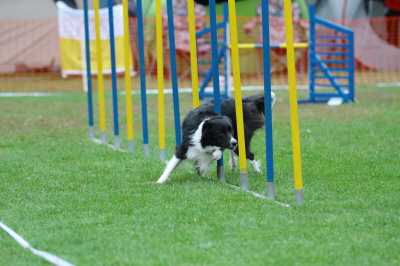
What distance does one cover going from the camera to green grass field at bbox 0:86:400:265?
384 centimetres

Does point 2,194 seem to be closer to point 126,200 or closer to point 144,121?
point 126,200

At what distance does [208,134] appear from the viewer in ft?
19.1

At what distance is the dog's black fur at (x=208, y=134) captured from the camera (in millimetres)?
5766

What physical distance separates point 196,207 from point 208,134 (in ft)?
3.41

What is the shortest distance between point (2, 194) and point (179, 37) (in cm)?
1467

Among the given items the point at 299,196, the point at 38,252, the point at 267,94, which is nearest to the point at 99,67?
the point at 267,94

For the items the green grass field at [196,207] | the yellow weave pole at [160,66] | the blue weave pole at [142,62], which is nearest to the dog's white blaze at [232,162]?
the green grass field at [196,207]

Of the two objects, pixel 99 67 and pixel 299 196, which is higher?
pixel 99 67

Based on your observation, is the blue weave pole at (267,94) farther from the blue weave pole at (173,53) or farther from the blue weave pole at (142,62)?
the blue weave pole at (142,62)

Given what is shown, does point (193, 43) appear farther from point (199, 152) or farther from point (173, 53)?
point (199, 152)

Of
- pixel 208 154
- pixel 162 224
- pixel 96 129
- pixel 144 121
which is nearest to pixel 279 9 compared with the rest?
pixel 96 129

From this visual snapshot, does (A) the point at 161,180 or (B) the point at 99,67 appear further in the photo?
(B) the point at 99,67

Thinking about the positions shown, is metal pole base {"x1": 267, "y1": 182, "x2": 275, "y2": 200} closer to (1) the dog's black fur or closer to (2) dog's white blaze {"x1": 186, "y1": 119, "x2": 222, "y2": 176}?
(1) the dog's black fur

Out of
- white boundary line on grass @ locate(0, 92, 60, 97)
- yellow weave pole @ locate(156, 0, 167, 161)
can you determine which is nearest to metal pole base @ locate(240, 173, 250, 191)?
yellow weave pole @ locate(156, 0, 167, 161)
